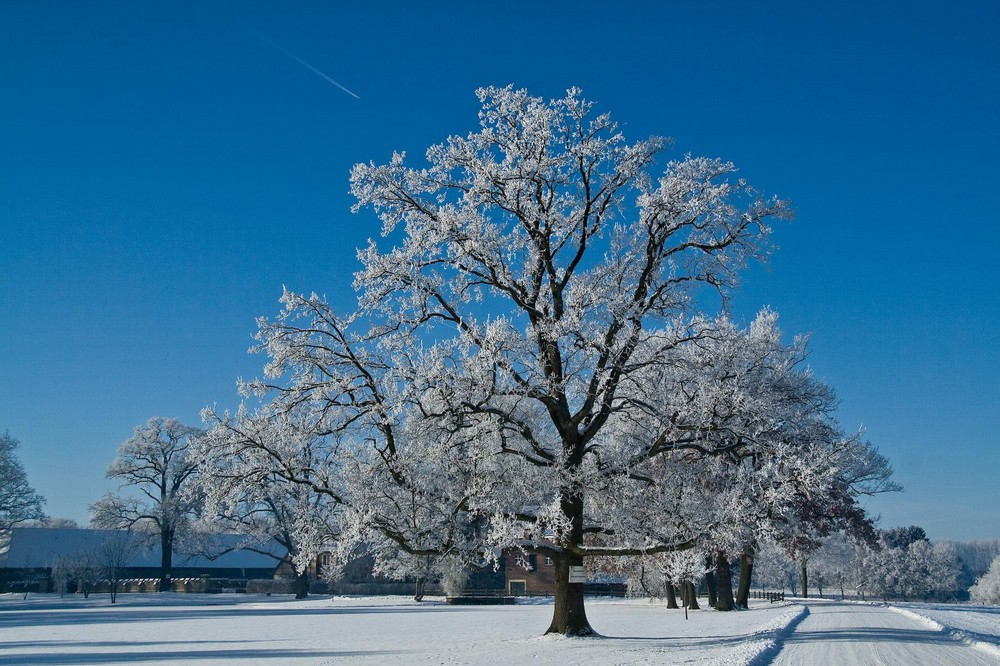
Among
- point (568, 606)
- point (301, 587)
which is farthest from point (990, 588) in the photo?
point (568, 606)

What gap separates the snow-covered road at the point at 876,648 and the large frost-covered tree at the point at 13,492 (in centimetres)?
6471

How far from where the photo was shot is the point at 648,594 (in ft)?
229

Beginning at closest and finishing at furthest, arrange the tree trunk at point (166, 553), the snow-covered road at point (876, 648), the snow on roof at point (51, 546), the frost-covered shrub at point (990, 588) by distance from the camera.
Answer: the snow-covered road at point (876, 648), the tree trunk at point (166, 553), the snow on roof at point (51, 546), the frost-covered shrub at point (990, 588)

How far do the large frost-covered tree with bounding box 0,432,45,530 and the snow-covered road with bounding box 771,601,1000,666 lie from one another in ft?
212

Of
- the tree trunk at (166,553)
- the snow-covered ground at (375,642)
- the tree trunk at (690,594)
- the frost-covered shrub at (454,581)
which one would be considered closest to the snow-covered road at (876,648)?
the snow-covered ground at (375,642)

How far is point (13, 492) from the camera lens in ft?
221

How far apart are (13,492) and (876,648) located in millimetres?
69828

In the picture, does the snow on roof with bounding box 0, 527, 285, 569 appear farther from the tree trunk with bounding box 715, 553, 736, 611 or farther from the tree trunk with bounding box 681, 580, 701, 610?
the tree trunk with bounding box 715, 553, 736, 611

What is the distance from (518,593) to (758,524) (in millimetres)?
63227

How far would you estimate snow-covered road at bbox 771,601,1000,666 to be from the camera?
57.0 ft

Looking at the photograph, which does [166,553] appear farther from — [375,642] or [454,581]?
[375,642]

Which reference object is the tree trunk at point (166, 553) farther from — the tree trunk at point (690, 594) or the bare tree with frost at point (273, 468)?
the bare tree with frost at point (273, 468)

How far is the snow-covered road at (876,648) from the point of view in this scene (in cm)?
1738

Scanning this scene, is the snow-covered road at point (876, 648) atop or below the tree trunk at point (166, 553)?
atop
